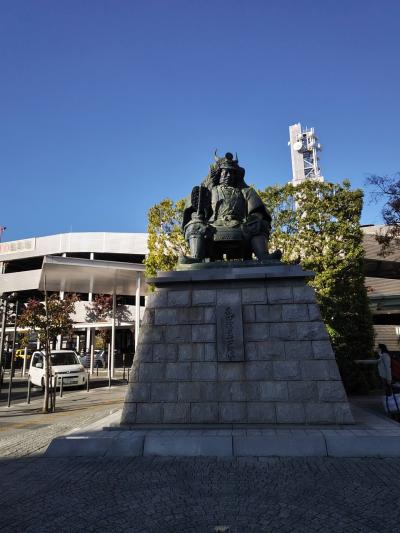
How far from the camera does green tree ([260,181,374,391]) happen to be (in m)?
13.9

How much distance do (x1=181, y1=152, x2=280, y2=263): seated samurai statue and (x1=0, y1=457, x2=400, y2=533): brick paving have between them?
12.5 ft

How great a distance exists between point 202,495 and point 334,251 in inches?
491

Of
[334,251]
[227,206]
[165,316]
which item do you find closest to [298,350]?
[165,316]

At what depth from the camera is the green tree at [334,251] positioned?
548 inches

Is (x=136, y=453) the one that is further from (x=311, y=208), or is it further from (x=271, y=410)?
(x=311, y=208)

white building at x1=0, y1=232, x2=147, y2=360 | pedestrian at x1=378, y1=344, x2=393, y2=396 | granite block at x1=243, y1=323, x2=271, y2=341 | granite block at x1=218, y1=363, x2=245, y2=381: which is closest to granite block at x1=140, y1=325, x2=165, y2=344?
granite block at x1=218, y1=363, x2=245, y2=381

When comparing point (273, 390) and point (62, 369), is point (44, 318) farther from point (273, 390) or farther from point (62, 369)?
point (273, 390)

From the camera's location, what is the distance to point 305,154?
56.5 meters

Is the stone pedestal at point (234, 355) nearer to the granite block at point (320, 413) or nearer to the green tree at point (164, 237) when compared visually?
the granite block at point (320, 413)

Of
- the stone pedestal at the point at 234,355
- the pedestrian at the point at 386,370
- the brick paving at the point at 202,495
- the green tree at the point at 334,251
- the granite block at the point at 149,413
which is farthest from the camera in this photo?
the green tree at the point at 334,251

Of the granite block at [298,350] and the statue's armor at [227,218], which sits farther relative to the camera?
the statue's armor at [227,218]

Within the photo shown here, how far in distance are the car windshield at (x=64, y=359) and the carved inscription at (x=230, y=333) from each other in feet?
46.4

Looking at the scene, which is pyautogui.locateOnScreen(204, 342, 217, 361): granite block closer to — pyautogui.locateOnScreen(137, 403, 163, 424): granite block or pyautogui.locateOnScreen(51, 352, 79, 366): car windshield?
pyautogui.locateOnScreen(137, 403, 163, 424): granite block

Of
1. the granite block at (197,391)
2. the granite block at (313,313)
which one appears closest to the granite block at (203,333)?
the granite block at (197,391)
